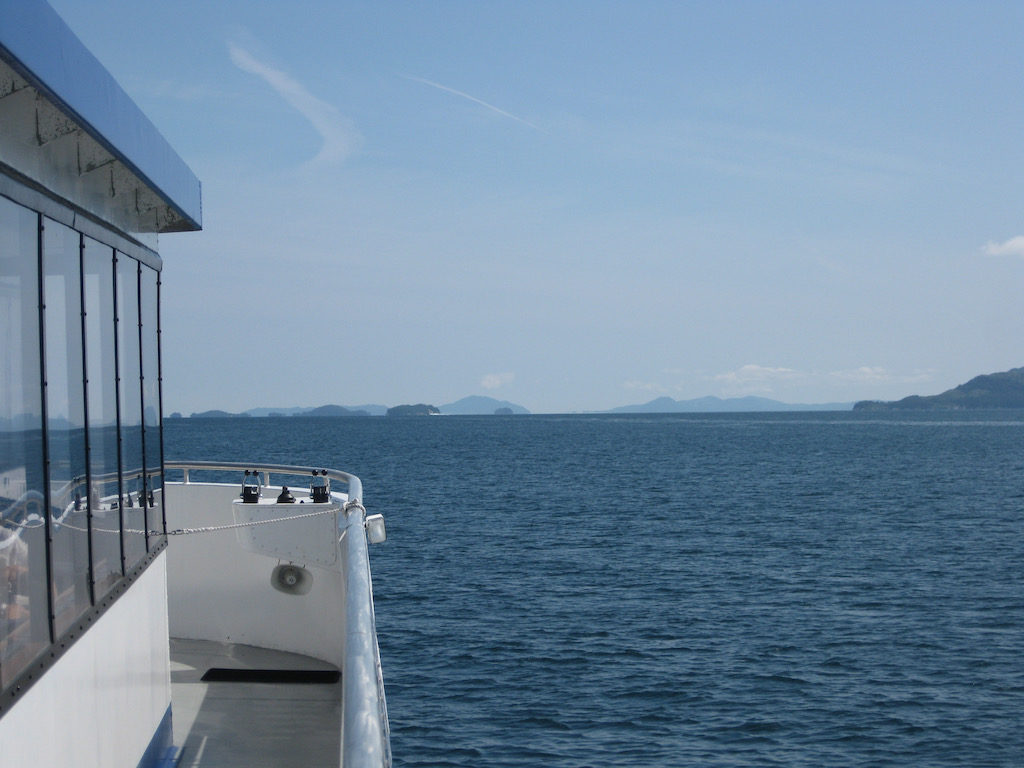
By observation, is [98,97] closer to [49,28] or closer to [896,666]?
[49,28]

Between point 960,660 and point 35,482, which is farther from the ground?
point 35,482

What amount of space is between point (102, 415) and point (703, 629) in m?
21.4

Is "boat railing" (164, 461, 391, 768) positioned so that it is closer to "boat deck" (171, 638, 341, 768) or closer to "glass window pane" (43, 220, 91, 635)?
"glass window pane" (43, 220, 91, 635)

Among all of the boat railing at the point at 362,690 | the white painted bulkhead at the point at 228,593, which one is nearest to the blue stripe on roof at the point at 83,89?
the boat railing at the point at 362,690

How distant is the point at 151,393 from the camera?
6.31m

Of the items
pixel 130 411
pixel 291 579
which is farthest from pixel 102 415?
pixel 291 579

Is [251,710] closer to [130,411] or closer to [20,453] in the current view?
[130,411]

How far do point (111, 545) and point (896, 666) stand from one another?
19.7m

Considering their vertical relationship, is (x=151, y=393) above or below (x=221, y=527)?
above

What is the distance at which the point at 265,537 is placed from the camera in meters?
8.51

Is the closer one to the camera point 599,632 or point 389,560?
point 599,632

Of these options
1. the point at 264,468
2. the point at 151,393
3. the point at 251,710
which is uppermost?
the point at 151,393


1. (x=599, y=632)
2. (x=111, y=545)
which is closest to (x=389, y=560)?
(x=599, y=632)

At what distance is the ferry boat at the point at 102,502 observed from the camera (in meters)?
3.37
